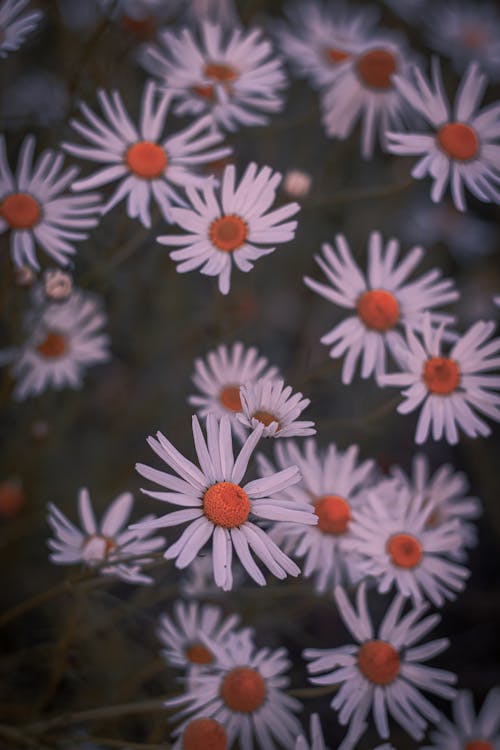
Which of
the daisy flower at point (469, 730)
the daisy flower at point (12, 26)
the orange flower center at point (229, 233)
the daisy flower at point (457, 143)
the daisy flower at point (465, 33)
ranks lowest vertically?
the daisy flower at point (469, 730)

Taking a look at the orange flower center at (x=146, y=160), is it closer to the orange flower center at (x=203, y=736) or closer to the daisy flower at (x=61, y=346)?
the daisy flower at (x=61, y=346)

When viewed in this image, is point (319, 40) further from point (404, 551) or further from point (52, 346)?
point (404, 551)

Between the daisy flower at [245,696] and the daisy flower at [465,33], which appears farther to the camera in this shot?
the daisy flower at [465,33]

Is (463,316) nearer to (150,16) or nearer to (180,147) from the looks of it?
(150,16)

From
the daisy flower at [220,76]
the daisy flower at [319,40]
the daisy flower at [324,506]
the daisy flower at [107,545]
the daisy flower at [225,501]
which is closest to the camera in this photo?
the daisy flower at [225,501]

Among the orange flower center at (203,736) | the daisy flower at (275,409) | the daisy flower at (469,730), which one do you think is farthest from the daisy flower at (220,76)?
the daisy flower at (469,730)

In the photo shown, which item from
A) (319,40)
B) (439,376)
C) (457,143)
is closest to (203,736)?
(439,376)

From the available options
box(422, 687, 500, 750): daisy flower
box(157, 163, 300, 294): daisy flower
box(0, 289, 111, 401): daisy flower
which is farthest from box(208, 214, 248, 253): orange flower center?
box(422, 687, 500, 750): daisy flower
